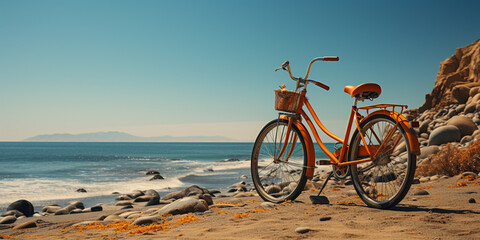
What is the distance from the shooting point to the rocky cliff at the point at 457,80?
21562 mm

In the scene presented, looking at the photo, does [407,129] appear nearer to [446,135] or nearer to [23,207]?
[23,207]

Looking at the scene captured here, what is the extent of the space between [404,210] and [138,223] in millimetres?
3409

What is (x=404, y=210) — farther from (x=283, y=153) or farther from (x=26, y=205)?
(x=26, y=205)

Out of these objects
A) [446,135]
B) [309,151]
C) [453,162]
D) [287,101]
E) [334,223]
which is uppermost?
[287,101]

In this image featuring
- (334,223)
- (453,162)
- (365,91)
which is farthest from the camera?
(453,162)

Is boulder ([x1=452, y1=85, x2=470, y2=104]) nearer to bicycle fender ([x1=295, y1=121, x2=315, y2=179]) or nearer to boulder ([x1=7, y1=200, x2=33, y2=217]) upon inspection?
bicycle fender ([x1=295, y1=121, x2=315, y2=179])

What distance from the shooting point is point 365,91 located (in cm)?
449

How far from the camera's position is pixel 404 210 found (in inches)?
162

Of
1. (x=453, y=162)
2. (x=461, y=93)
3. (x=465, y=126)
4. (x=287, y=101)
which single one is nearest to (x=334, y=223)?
(x=287, y=101)

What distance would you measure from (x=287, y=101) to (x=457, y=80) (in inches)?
970

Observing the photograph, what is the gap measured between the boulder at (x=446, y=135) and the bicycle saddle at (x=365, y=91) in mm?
11968

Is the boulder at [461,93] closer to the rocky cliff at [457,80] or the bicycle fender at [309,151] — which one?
the rocky cliff at [457,80]

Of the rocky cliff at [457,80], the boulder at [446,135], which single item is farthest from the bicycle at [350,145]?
the rocky cliff at [457,80]

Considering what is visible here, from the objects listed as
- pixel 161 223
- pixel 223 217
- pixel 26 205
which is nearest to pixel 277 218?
pixel 223 217
